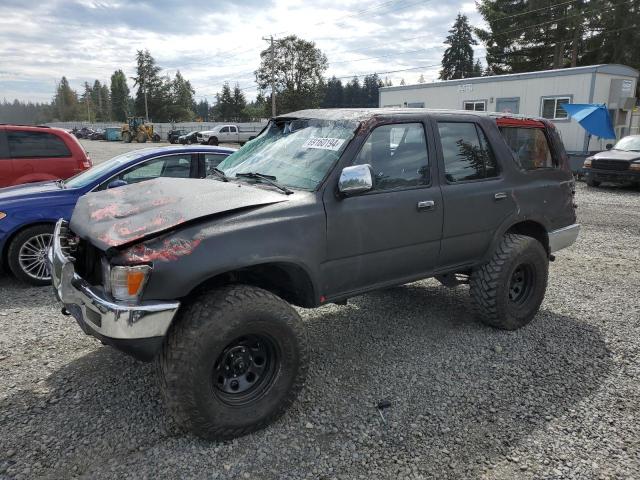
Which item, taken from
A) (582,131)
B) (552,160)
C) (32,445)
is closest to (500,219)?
(552,160)

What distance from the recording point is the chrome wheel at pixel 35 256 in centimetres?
546

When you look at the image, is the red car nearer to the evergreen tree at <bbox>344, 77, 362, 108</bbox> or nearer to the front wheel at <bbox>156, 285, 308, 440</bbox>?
the front wheel at <bbox>156, 285, 308, 440</bbox>

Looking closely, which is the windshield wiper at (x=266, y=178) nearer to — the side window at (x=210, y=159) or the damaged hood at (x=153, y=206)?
the damaged hood at (x=153, y=206)

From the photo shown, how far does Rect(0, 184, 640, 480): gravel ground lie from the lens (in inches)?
107

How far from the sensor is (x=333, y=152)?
133 inches

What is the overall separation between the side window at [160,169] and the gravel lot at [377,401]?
5.53 ft

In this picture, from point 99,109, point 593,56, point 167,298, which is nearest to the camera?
point 167,298

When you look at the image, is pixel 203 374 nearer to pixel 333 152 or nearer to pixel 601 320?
pixel 333 152

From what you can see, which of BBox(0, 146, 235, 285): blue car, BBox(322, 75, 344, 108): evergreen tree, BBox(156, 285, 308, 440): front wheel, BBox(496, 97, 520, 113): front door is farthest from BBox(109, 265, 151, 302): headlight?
BBox(322, 75, 344, 108): evergreen tree

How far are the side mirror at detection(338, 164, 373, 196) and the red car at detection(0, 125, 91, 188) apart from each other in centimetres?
657

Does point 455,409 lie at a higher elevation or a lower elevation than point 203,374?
lower

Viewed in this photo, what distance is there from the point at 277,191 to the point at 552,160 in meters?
3.00

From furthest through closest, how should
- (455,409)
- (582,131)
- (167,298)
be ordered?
(582,131) → (455,409) → (167,298)

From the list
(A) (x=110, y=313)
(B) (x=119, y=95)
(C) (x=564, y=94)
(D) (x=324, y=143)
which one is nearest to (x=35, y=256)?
(A) (x=110, y=313)
